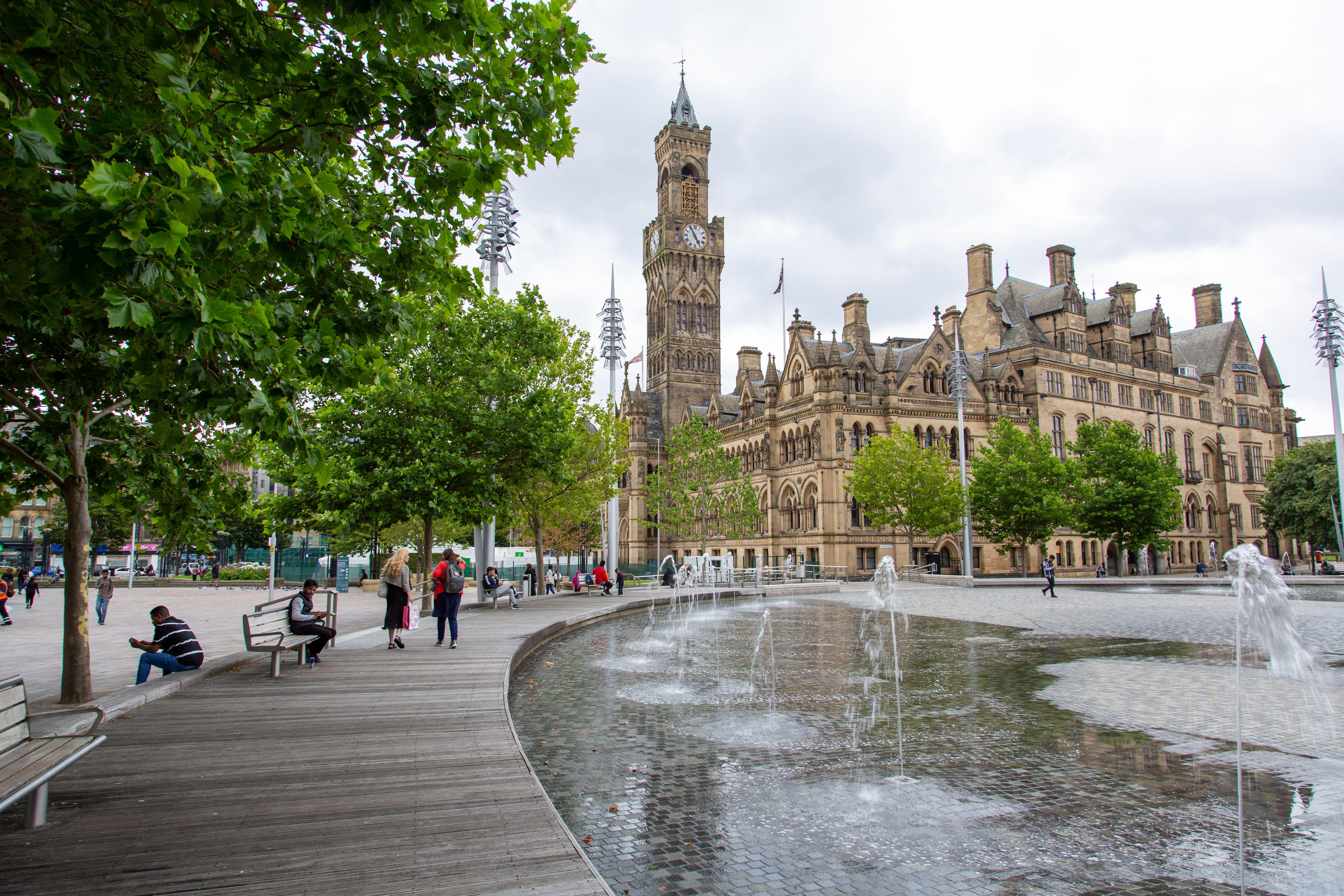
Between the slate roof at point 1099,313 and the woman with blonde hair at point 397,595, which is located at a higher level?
the slate roof at point 1099,313

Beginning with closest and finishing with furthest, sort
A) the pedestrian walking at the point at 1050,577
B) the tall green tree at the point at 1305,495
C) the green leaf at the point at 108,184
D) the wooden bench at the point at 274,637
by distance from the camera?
the green leaf at the point at 108,184 → the wooden bench at the point at 274,637 → the pedestrian walking at the point at 1050,577 → the tall green tree at the point at 1305,495

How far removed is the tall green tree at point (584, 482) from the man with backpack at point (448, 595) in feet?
53.6

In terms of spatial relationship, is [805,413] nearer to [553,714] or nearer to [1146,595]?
[1146,595]

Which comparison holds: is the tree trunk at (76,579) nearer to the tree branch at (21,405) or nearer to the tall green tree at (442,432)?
the tree branch at (21,405)

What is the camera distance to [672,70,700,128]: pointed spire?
291 feet

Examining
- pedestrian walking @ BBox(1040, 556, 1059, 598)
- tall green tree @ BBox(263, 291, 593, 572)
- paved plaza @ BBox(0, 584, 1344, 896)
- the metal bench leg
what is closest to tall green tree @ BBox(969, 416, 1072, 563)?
pedestrian walking @ BBox(1040, 556, 1059, 598)

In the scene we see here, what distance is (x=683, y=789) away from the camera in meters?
6.94

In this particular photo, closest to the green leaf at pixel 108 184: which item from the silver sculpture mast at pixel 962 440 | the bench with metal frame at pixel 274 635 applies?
the bench with metal frame at pixel 274 635

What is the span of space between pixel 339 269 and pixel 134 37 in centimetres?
199

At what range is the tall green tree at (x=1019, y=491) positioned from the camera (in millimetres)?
47344

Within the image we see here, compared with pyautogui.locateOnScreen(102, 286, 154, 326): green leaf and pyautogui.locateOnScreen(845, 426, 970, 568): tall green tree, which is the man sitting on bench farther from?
pyautogui.locateOnScreen(845, 426, 970, 568): tall green tree

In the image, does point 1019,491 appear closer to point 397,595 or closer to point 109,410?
point 397,595

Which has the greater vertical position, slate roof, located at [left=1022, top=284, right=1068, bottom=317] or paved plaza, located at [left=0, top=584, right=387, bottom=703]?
slate roof, located at [left=1022, top=284, right=1068, bottom=317]

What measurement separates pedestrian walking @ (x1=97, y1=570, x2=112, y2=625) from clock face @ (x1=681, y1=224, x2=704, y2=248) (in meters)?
67.7
